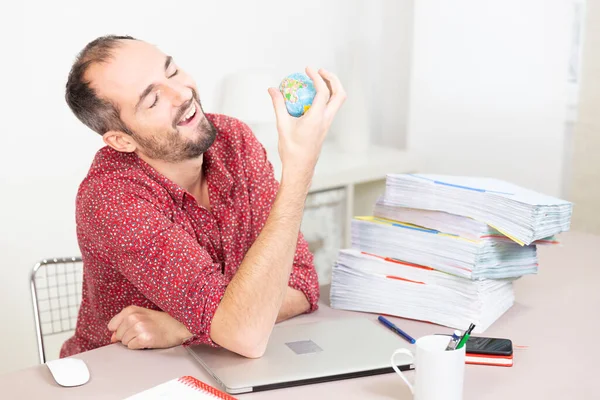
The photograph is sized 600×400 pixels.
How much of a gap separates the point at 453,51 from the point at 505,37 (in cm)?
24

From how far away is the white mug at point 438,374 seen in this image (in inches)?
43.1

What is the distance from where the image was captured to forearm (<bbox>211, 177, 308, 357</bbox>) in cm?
130

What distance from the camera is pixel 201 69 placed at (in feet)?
9.47

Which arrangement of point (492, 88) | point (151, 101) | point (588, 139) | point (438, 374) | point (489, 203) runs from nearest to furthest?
point (438, 374), point (489, 203), point (151, 101), point (588, 139), point (492, 88)

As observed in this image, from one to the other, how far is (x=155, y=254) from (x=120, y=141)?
1.06ft

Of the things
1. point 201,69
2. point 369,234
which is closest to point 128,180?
point 369,234

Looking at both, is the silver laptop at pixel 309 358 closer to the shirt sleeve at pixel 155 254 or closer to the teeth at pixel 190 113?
the shirt sleeve at pixel 155 254

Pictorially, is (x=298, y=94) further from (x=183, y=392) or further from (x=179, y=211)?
(x=183, y=392)

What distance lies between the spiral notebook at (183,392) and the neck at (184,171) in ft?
1.95

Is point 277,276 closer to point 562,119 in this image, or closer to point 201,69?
point 201,69

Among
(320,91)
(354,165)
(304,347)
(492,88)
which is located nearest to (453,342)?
(304,347)

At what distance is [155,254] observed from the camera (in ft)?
4.65

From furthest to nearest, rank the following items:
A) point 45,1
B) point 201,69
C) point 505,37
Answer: point 505,37 → point 201,69 → point 45,1

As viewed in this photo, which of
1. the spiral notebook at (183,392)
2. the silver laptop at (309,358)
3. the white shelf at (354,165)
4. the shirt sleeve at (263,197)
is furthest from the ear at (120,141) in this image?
the white shelf at (354,165)
